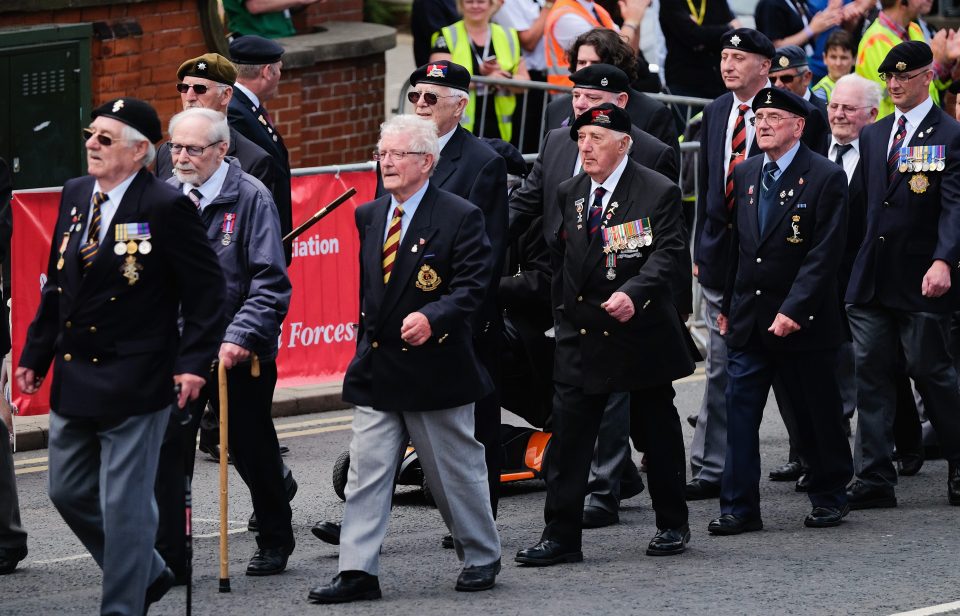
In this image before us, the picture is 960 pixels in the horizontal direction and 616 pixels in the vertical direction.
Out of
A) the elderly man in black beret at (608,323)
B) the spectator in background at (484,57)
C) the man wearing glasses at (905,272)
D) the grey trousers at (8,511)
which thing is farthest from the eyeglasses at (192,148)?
the spectator in background at (484,57)

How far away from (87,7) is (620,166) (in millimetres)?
6672

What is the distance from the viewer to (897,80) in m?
9.88

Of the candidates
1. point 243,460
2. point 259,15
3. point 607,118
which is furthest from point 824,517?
point 259,15

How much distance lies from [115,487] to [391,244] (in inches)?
63.2

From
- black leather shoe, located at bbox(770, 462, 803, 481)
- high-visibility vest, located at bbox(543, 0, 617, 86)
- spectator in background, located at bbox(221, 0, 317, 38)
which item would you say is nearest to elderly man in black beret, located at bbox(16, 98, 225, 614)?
black leather shoe, located at bbox(770, 462, 803, 481)

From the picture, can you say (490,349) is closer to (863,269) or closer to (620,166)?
(620,166)

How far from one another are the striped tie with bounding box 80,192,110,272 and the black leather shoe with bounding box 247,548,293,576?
183 centimetres

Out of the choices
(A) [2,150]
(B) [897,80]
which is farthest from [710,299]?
(A) [2,150]

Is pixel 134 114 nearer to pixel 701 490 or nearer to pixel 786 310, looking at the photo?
pixel 786 310

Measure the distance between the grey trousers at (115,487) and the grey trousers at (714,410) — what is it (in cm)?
392

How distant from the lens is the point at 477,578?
25.9 feet

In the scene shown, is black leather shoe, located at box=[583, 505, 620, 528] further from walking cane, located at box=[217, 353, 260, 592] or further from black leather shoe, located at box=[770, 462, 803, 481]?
walking cane, located at box=[217, 353, 260, 592]

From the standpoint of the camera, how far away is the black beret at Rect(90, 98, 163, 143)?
7000 mm

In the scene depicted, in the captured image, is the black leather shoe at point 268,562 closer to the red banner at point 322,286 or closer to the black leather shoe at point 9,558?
the black leather shoe at point 9,558
